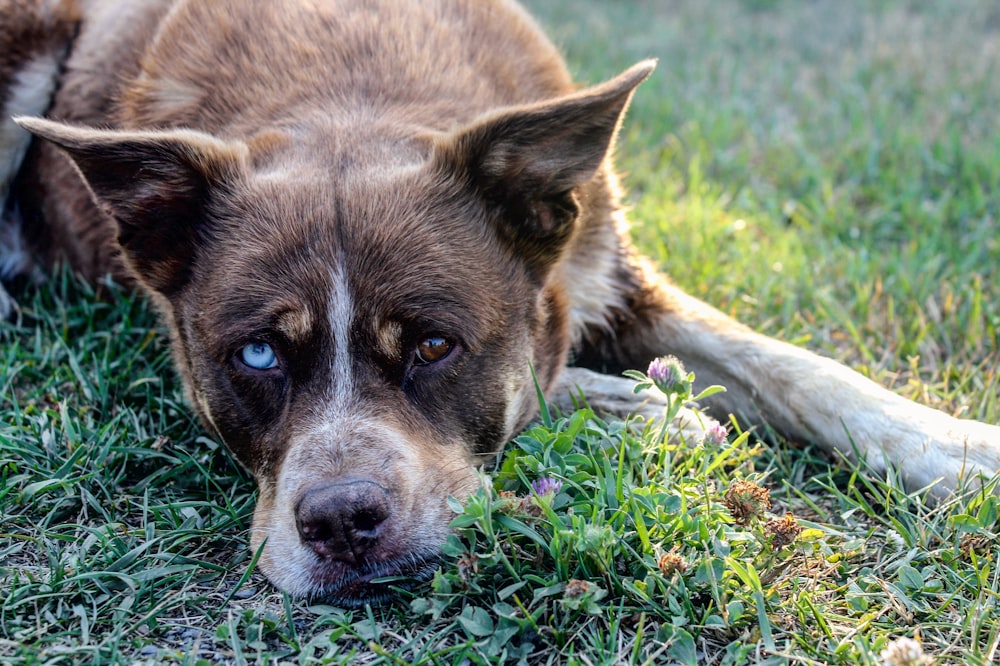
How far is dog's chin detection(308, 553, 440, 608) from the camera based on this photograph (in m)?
2.60

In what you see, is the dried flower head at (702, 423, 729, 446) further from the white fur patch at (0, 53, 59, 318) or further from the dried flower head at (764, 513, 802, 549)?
the white fur patch at (0, 53, 59, 318)

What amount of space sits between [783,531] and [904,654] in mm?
445

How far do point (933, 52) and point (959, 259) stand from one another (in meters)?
2.99

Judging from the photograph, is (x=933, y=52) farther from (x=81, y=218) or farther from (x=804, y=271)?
(x=81, y=218)

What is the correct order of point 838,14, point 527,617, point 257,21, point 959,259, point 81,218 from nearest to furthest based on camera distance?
point 527,617 < point 257,21 < point 81,218 < point 959,259 < point 838,14

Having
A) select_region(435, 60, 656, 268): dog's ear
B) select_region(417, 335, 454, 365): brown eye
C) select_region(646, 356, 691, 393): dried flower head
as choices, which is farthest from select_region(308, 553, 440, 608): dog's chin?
select_region(435, 60, 656, 268): dog's ear

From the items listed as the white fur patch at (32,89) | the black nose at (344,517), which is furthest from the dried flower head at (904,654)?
the white fur patch at (32,89)

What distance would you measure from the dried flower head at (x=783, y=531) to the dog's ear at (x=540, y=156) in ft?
3.56

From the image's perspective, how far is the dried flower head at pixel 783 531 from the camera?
2572 mm

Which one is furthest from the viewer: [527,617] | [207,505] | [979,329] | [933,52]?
[933,52]

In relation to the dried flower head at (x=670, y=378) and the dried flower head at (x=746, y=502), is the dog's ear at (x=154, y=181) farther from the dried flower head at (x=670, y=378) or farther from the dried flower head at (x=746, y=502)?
the dried flower head at (x=746, y=502)

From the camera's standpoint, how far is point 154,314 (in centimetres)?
405

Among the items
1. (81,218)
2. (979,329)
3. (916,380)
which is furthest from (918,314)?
(81,218)

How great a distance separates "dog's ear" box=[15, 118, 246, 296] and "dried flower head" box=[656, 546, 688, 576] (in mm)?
1608
